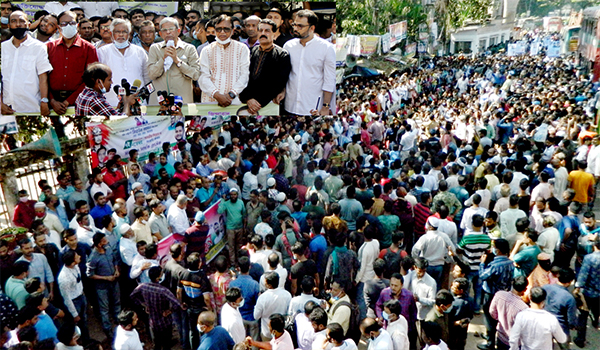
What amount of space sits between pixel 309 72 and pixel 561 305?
397cm

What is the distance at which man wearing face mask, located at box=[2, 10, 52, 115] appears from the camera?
5.88 m

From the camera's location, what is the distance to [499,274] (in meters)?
4.77

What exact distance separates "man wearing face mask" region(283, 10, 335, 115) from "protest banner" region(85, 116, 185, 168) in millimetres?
Answer: 3484

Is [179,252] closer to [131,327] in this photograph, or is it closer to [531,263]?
[131,327]

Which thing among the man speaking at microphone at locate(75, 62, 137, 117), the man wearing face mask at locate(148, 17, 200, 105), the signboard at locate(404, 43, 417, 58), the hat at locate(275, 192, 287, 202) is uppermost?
the man wearing face mask at locate(148, 17, 200, 105)

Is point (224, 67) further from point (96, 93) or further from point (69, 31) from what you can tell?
point (69, 31)

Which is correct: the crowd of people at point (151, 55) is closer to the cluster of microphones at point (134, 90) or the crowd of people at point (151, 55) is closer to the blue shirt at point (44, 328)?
the cluster of microphones at point (134, 90)

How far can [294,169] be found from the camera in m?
8.98

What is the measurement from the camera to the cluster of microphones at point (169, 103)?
644 cm

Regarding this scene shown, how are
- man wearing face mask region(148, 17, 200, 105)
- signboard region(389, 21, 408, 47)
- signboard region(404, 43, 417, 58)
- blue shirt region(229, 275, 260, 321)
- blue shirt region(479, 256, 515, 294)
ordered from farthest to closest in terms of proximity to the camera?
signboard region(404, 43, 417, 58), signboard region(389, 21, 408, 47), man wearing face mask region(148, 17, 200, 105), blue shirt region(479, 256, 515, 294), blue shirt region(229, 275, 260, 321)

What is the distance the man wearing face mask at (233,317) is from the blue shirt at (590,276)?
3.54 meters

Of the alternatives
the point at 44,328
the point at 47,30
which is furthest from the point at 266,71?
the point at 44,328

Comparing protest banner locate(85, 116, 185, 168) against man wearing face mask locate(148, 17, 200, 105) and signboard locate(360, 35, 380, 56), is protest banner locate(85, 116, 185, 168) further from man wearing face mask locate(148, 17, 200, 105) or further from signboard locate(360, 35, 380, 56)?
signboard locate(360, 35, 380, 56)

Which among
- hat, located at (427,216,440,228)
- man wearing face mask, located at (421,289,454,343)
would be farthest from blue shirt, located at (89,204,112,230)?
man wearing face mask, located at (421,289,454,343)
